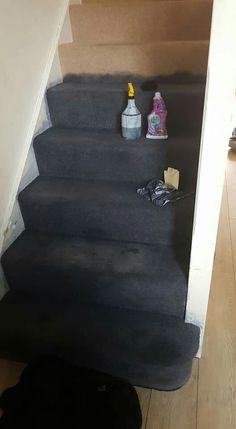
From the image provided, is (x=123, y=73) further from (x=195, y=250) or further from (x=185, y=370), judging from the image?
(x=185, y=370)

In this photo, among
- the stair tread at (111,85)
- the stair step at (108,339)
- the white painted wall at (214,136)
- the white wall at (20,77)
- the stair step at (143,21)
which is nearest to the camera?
the white painted wall at (214,136)

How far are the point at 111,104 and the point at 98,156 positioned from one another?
0.26 meters

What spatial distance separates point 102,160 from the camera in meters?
1.44

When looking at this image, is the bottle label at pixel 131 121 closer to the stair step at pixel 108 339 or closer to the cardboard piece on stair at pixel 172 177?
the cardboard piece on stair at pixel 172 177

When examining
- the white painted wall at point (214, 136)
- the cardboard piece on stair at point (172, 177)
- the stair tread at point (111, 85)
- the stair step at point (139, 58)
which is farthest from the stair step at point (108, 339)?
the stair step at point (139, 58)

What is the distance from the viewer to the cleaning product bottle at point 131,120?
4.54 feet

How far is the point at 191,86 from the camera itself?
1.48 meters

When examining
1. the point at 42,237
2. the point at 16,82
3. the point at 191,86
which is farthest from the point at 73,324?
the point at 191,86

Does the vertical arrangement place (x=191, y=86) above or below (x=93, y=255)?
above

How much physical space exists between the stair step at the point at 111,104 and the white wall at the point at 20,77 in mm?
119

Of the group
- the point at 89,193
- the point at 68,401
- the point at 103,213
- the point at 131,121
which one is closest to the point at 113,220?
the point at 103,213

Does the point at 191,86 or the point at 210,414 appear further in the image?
the point at 191,86

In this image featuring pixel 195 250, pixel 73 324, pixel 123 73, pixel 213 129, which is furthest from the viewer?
pixel 123 73

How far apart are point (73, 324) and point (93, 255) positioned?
0.28 m
